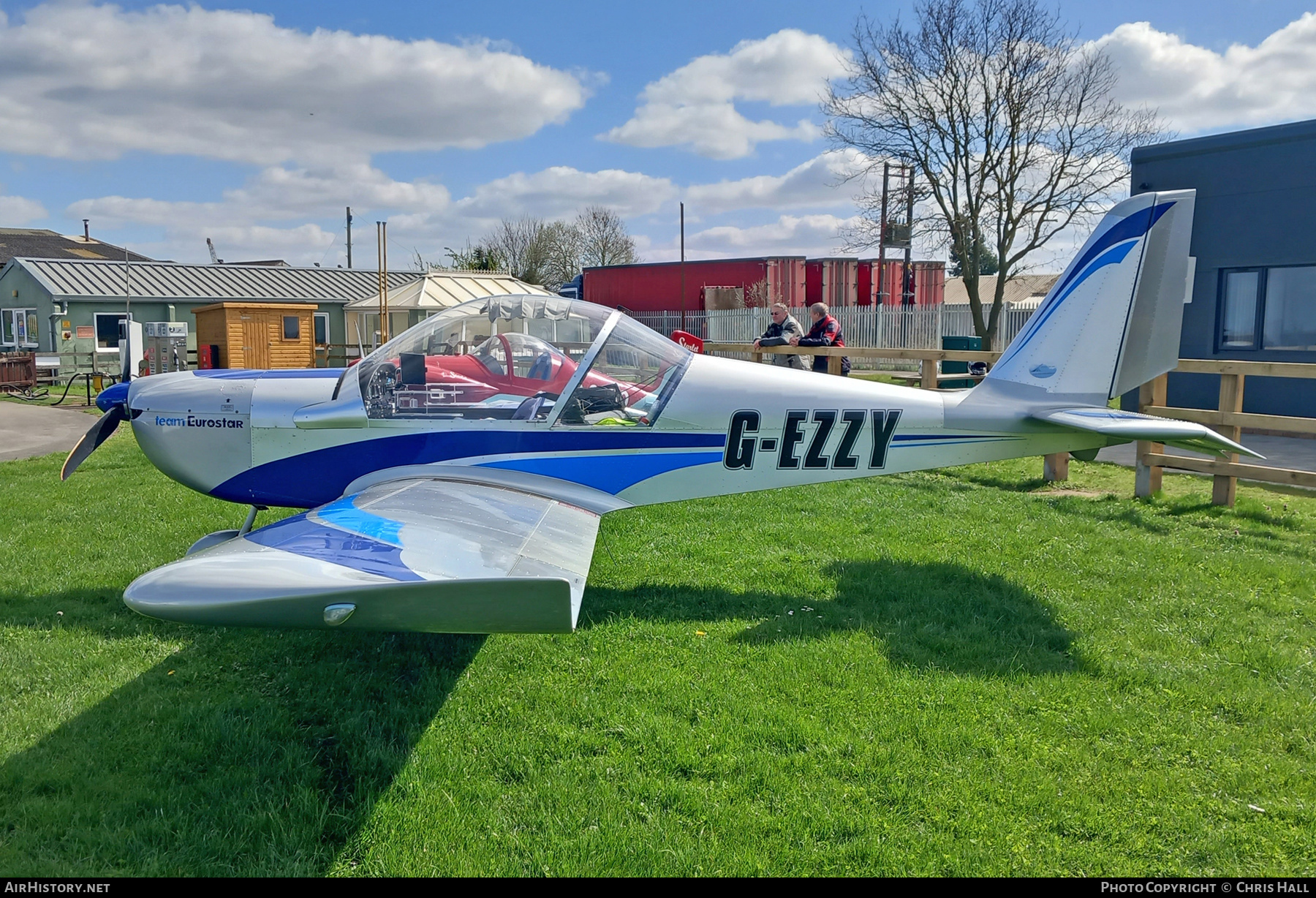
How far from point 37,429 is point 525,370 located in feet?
43.0

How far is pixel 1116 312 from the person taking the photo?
6.10m

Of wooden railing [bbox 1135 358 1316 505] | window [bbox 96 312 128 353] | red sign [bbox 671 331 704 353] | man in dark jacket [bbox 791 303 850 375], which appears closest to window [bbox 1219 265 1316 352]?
wooden railing [bbox 1135 358 1316 505]

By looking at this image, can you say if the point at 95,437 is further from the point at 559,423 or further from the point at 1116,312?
the point at 1116,312

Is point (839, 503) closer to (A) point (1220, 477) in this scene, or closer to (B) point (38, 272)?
(A) point (1220, 477)

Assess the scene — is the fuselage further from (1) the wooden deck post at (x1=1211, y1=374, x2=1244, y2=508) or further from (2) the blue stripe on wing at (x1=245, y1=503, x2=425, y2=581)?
(1) the wooden deck post at (x1=1211, y1=374, x2=1244, y2=508)

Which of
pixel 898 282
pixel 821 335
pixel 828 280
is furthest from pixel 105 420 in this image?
pixel 898 282

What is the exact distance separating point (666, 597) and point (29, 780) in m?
3.31

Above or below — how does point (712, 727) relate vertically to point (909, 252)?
below

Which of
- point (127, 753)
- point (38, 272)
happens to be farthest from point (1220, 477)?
point (38, 272)

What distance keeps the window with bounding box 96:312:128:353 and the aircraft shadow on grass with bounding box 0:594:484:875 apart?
92.3ft

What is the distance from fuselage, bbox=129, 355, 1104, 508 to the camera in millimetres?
5262

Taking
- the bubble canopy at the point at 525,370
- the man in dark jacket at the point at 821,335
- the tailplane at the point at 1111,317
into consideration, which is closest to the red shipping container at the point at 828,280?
the man in dark jacket at the point at 821,335

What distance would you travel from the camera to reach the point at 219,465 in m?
5.50

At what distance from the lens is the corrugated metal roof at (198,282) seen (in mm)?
28125
